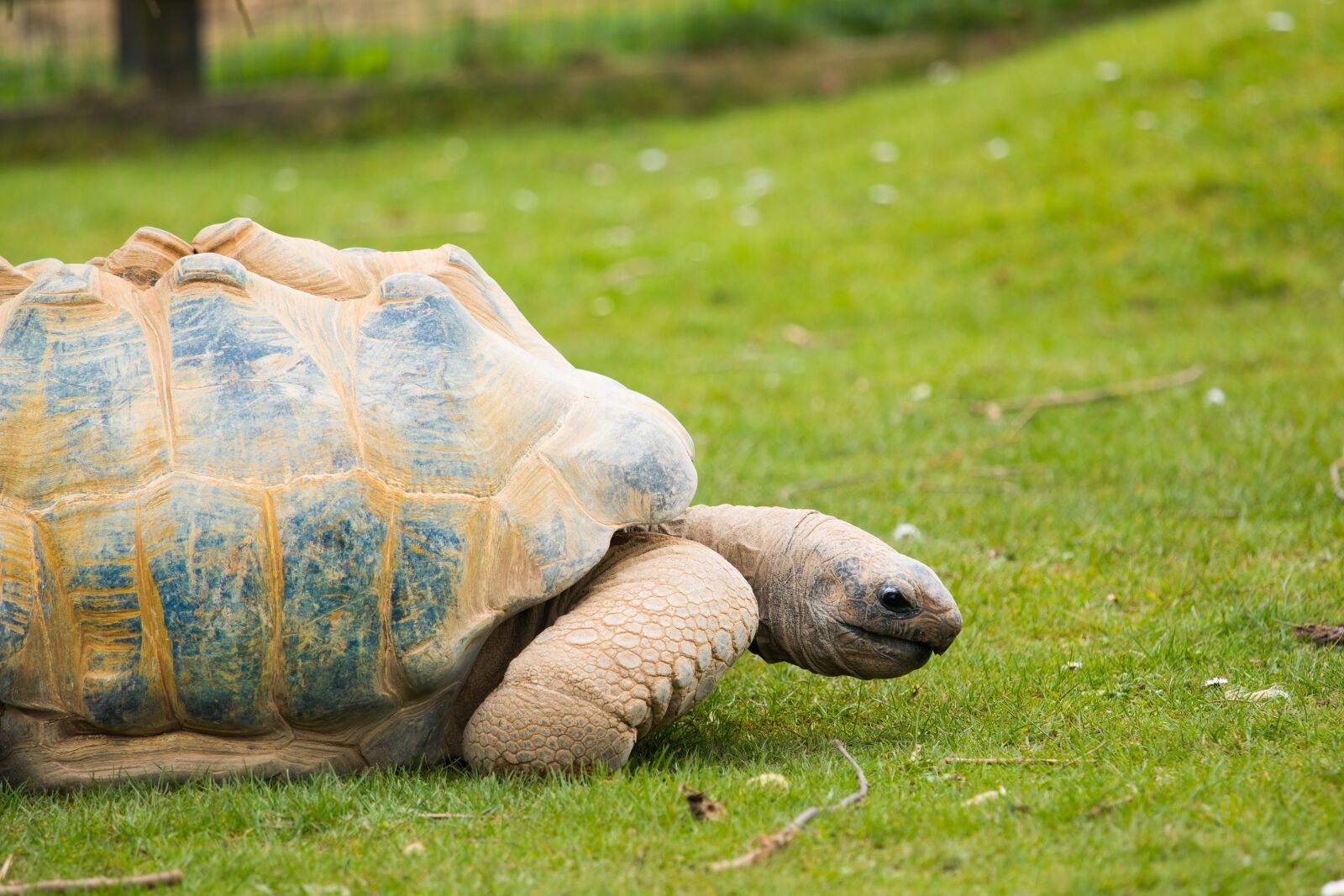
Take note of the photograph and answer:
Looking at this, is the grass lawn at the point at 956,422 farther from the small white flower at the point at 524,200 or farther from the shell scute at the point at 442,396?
the shell scute at the point at 442,396

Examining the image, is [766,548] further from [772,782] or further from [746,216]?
[746,216]

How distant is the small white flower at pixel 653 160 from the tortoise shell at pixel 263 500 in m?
6.70

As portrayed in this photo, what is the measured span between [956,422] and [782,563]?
8.04ft

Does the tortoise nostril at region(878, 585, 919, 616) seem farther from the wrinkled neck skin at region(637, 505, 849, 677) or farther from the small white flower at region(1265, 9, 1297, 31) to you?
the small white flower at region(1265, 9, 1297, 31)

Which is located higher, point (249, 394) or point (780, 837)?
point (249, 394)

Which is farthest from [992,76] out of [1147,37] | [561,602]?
[561,602]

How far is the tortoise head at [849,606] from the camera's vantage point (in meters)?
2.96

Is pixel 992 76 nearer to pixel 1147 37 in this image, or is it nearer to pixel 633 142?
pixel 1147 37

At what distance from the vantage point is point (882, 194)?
8234mm

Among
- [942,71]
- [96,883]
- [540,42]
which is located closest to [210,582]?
[96,883]

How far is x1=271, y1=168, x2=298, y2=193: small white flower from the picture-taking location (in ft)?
30.0

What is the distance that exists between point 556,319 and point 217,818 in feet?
15.1

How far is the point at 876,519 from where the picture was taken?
14.4ft

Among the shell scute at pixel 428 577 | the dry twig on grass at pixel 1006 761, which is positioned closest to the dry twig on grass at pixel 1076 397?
the dry twig on grass at pixel 1006 761
